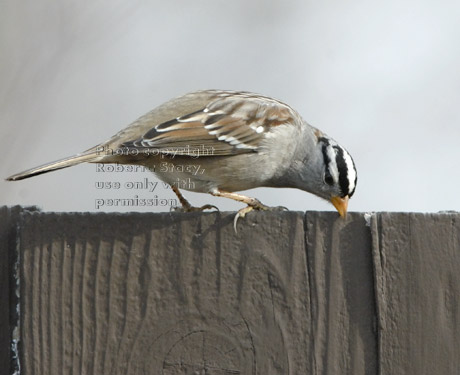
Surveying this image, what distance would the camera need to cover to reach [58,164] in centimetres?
327

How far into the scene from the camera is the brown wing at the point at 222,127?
3875mm

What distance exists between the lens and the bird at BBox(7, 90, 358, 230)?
12.8 ft

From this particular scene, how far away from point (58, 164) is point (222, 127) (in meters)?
1.17

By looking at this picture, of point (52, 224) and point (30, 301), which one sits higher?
point (52, 224)

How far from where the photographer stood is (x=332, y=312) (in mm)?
2332

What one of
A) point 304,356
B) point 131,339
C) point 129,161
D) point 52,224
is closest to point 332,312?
point 304,356

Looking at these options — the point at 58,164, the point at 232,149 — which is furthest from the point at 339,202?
the point at 58,164

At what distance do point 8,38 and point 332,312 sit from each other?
482 cm

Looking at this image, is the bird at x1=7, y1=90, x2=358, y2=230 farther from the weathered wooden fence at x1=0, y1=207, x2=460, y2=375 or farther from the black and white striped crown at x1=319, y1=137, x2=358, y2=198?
the weathered wooden fence at x1=0, y1=207, x2=460, y2=375

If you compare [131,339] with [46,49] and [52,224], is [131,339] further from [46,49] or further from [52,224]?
[46,49]

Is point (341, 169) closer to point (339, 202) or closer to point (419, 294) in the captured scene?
point (339, 202)

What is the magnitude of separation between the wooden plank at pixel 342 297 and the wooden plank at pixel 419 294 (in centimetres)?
4

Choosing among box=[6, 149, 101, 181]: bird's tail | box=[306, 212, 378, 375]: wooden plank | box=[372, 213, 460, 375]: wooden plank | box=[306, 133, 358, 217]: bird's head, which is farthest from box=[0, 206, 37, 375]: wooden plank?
box=[306, 133, 358, 217]: bird's head

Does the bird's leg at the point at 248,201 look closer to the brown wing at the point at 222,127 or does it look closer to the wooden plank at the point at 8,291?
the brown wing at the point at 222,127
